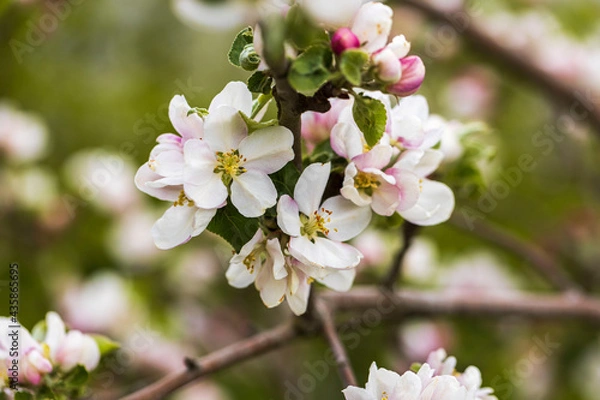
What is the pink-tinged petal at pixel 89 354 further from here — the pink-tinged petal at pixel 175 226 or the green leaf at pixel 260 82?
the green leaf at pixel 260 82

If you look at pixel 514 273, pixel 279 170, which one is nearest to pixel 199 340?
pixel 514 273

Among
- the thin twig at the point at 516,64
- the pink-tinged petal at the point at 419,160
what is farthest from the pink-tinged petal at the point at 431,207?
Result: the thin twig at the point at 516,64

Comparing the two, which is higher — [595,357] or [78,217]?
[78,217]

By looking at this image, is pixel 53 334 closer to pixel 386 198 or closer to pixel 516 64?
pixel 386 198

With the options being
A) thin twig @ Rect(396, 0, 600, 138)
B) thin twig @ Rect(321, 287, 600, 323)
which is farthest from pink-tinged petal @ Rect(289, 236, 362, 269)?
thin twig @ Rect(396, 0, 600, 138)

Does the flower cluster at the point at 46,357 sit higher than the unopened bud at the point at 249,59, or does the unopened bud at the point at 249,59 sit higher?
the unopened bud at the point at 249,59

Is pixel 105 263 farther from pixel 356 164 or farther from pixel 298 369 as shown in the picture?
pixel 356 164
